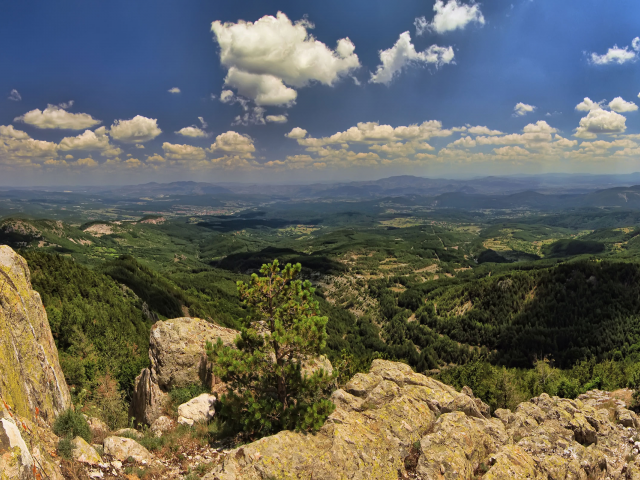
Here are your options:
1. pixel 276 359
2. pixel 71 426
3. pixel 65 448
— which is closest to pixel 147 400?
pixel 71 426

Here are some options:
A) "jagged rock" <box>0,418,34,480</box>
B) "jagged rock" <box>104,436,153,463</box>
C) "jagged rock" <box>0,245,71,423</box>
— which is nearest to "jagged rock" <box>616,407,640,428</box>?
"jagged rock" <box>104,436,153,463</box>

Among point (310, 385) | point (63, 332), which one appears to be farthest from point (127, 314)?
point (310, 385)

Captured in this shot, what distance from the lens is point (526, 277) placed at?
632 feet

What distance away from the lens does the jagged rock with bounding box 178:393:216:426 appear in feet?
Answer: 71.5

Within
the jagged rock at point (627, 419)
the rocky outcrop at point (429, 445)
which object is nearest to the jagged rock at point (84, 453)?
the rocky outcrop at point (429, 445)

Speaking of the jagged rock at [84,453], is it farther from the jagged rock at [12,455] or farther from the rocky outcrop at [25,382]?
the jagged rock at [12,455]

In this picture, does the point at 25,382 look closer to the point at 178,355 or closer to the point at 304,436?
the point at 178,355

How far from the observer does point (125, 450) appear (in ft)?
53.0

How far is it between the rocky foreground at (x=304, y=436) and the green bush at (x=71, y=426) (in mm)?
611

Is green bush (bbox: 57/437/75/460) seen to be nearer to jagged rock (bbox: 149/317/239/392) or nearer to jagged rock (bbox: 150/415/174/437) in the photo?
jagged rock (bbox: 150/415/174/437)

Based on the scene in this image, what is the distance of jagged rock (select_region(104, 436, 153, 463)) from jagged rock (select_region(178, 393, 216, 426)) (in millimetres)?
4746

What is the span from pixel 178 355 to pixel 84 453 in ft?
46.8

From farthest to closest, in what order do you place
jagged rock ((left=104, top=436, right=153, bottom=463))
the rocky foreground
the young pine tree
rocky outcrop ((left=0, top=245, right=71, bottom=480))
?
the young pine tree → jagged rock ((left=104, top=436, right=153, bottom=463)) → the rocky foreground → rocky outcrop ((left=0, top=245, right=71, bottom=480))

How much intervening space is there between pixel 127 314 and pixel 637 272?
253848 millimetres
